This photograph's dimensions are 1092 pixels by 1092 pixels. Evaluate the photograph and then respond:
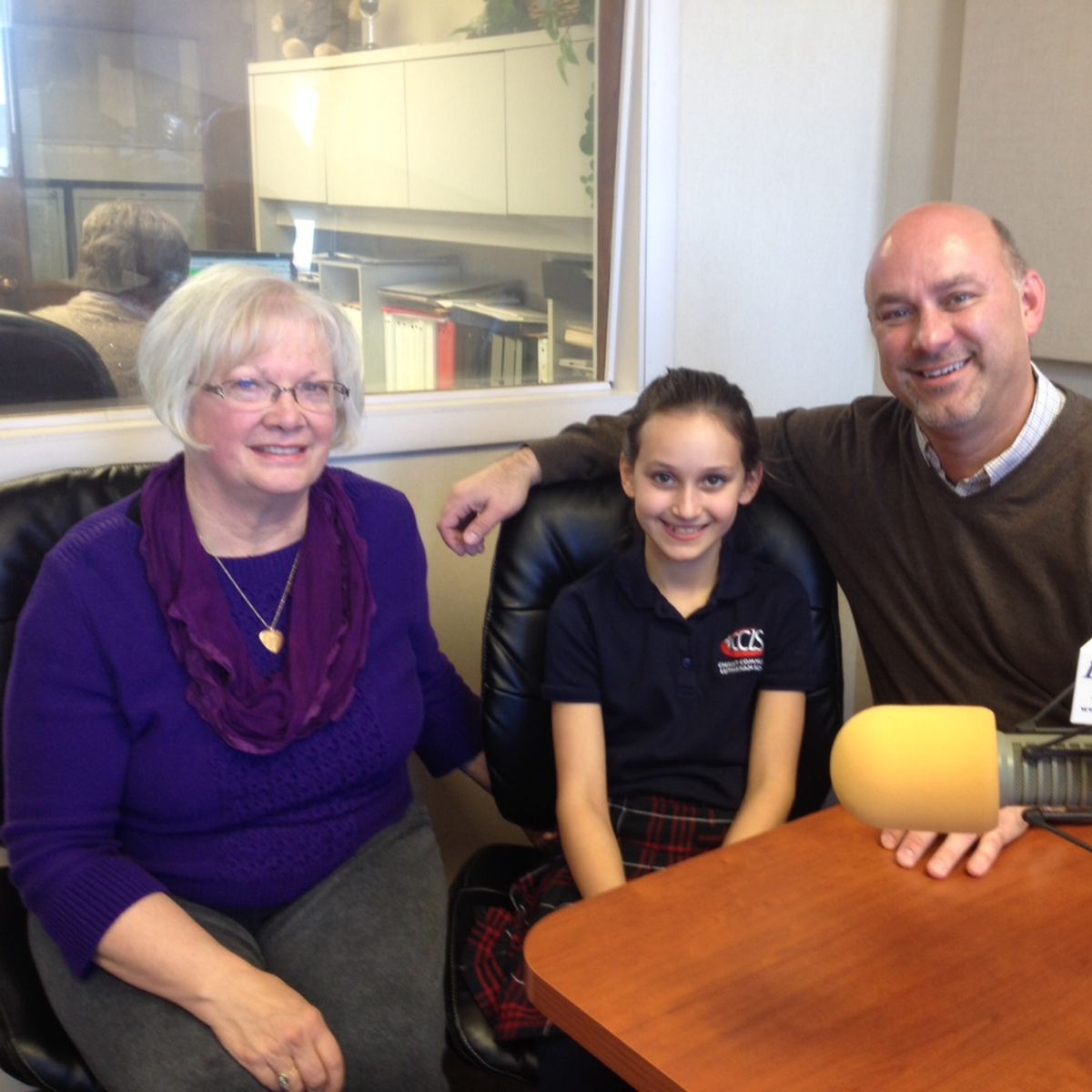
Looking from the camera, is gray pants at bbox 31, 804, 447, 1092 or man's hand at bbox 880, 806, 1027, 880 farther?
gray pants at bbox 31, 804, 447, 1092

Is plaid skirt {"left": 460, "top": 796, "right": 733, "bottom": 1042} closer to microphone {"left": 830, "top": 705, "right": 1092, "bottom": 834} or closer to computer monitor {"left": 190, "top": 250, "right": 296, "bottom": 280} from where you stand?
microphone {"left": 830, "top": 705, "right": 1092, "bottom": 834}

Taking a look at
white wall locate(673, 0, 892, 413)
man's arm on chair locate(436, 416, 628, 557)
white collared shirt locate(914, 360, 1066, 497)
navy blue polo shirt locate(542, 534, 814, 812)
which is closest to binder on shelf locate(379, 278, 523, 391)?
white wall locate(673, 0, 892, 413)

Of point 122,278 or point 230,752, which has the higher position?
point 122,278

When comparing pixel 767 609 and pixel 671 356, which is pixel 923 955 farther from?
pixel 671 356

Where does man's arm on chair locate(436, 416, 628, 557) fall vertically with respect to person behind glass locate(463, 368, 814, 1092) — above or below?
above

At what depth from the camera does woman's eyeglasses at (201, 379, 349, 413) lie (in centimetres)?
156

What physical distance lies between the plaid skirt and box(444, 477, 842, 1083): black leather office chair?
0.10 m

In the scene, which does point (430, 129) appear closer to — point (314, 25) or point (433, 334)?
point (314, 25)

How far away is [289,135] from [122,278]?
0.44m

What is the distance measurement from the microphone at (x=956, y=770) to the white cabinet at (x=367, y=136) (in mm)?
1885

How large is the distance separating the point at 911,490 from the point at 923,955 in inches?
35.3

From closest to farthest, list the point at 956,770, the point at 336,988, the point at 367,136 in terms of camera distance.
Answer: the point at 956,770
the point at 336,988
the point at 367,136

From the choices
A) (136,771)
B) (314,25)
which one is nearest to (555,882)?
(136,771)

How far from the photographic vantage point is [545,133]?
2.49 m
